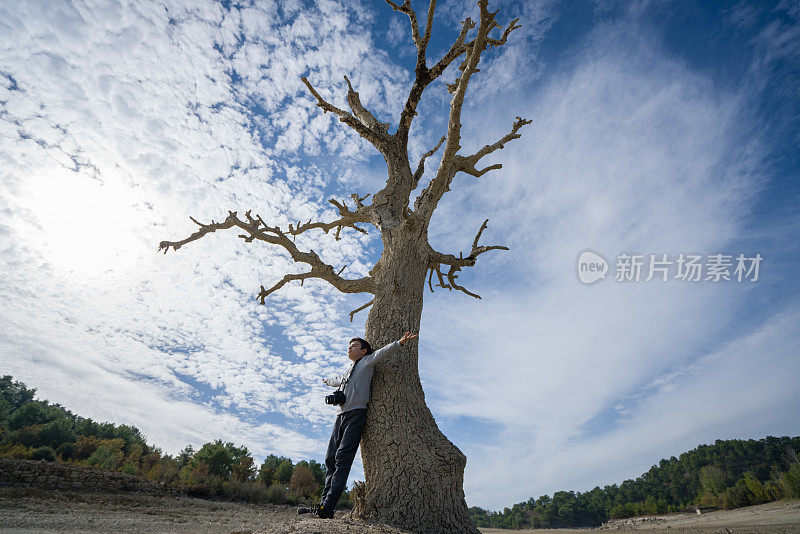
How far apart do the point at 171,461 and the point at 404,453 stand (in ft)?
71.9

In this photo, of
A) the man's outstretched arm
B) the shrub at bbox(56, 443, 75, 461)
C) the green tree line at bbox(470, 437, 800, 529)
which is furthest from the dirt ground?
the green tree line at bbox(470, 437, 800, 529)

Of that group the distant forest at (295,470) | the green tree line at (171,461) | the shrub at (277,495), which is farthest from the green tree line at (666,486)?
the shrub at (277,495)

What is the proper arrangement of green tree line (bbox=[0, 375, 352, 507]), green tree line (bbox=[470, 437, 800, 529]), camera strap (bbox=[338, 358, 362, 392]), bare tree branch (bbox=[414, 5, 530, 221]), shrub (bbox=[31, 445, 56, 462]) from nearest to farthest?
camera strap (bbox=[338, 358, 362, 392]) < bare tree branch (bbox=[414, 5, 530, 221]) < green tree line (bbox=[0, 375, 352, 507]) < shrub (bbox=[31, 445, 56, 462]) < green tree line (bbox=[470, 437, 800, 529])

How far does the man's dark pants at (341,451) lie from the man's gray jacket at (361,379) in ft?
0.22

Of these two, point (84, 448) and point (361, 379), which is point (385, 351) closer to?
point (361, 379)

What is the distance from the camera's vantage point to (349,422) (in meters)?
3.46

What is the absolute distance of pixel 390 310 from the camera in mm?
4238

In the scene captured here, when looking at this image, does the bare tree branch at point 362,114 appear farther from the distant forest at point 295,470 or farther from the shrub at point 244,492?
the shrub at point 244,492

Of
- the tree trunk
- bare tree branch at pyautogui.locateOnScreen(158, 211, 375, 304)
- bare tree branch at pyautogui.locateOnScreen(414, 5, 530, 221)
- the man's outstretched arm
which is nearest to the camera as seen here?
the tree trunk

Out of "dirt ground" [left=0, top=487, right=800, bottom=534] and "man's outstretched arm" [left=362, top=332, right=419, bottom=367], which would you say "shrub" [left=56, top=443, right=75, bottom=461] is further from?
"man's outstretched arm" [left=362, top=332, right=419, bottom=367]

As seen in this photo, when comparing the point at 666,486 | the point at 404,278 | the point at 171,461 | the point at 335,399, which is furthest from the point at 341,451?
the point at 666,486

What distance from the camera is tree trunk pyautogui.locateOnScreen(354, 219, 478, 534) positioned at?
303cm

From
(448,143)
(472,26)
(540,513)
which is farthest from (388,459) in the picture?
(540,513)

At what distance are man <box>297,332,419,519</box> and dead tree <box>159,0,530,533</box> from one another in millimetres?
133
